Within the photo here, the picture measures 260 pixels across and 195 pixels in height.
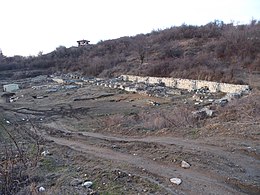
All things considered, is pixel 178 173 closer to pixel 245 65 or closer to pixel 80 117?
pixel 80 117

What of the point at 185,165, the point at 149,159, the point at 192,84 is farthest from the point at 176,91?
the point at 185,165

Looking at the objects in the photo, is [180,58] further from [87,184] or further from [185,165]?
[87,184]

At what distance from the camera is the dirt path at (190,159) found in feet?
21.4

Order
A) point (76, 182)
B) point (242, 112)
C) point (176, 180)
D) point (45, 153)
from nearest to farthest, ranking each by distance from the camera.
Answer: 1. point (176, 180)
2. point (76, 182)
3. point (45, 153)
4. point (242, 112)

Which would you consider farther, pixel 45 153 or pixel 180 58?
pixel 180 58

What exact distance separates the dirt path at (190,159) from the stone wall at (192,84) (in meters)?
10.3

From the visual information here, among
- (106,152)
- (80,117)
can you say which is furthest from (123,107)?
(106,152)

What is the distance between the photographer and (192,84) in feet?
78.4

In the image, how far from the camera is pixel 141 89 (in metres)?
24.7

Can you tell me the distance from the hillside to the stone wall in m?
1.05

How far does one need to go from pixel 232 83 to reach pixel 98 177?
1629cm

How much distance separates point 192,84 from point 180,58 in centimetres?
890

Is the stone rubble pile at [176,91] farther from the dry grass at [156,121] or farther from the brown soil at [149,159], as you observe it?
the brown soil at [149,159]

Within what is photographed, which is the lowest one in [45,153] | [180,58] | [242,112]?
[45,153]
